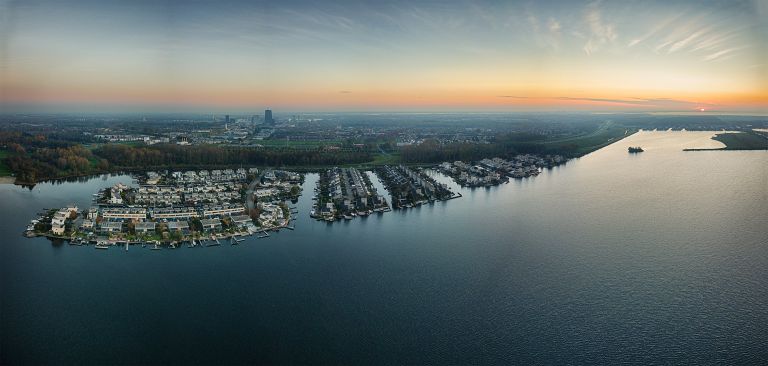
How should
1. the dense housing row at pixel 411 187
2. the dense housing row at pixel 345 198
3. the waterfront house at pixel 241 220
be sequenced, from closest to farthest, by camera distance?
the waterfront house at pixel 241 220
the dense housing row at pixel 345 198
the dense housing row at pixel 411 187

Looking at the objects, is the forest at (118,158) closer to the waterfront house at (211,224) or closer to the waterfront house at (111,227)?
the waterfront house at (111,227)

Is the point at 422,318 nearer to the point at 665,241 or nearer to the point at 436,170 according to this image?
the point at 665,241

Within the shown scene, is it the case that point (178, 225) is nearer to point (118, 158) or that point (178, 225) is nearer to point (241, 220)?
point (241, 220)

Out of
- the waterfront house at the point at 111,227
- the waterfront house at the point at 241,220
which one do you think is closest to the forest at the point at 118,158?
the waterfront house at the point at 111,227

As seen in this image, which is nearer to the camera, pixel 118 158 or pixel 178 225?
pixel 178 225

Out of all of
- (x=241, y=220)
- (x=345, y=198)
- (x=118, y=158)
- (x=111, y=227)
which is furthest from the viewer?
(x=118, y=158)

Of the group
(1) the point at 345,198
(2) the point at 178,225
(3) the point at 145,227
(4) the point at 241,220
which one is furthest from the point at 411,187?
(3) the point at 145,227

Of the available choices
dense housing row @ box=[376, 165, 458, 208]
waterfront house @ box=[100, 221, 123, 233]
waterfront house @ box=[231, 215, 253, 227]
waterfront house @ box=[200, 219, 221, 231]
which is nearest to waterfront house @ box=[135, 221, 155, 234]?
waterfront house @ box=[100, 221, 123, 233]

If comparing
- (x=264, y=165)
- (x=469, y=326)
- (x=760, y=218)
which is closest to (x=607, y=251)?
(x=469, y=326)
